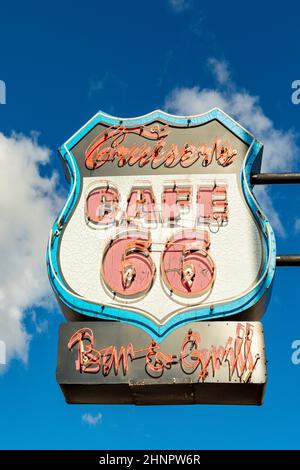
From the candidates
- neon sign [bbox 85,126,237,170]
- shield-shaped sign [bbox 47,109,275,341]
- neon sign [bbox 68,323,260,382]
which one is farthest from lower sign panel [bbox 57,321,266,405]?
neon sign [bbox 85,126,237,170]

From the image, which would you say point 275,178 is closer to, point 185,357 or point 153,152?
point 153,152

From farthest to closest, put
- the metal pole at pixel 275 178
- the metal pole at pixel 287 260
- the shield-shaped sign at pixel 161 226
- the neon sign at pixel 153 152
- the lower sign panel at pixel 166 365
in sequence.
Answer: the neon sign at pixel 153 152
the metal pole at pixel 275 178
the metal pole at pixel 287 260
the shield-shaped sign at pixel 161 226
the lower sign panel at pixel 166 365

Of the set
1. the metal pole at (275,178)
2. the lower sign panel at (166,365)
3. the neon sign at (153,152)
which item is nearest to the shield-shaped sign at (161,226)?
the neon sign at (153,152)

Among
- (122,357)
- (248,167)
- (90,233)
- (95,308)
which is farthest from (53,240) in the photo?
(248,167)

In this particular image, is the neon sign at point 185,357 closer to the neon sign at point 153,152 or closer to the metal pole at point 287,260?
the metal pole at point 287,260

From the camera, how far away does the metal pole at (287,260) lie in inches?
640

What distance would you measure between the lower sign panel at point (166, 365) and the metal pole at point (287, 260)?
4.89 feet

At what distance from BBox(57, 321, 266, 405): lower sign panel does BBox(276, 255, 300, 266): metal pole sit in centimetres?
149

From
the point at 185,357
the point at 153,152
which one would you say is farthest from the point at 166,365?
the point at 153,152

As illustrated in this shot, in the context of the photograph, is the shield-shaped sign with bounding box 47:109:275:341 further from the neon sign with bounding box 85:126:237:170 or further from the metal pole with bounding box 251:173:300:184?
the metal pole with bounding box 251:173:300:184

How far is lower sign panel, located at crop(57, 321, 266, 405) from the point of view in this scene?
1492 centimetres

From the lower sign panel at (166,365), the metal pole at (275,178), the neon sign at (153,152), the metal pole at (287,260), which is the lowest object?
the lower sign panel at (166,365)

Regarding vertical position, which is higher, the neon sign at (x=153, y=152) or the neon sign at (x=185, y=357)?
the neon sign at (x=153, y=152)

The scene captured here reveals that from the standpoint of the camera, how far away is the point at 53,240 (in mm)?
16969
